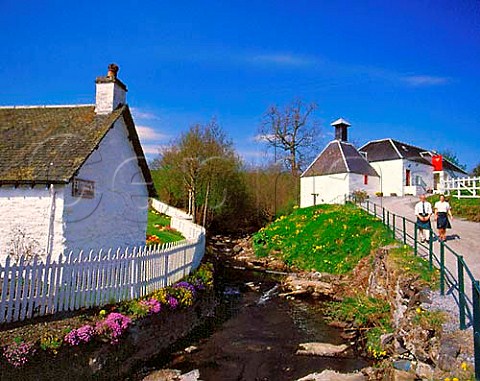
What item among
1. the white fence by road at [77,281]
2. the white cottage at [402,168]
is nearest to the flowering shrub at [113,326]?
the white fence by road at [77,281]

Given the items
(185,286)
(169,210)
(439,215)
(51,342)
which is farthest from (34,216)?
(169,210)

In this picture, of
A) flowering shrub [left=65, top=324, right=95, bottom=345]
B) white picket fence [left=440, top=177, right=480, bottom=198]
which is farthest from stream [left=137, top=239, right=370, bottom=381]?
white picket fence [left=440, top=177, right=480, bottom=198]

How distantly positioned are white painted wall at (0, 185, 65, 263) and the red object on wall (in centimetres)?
3805

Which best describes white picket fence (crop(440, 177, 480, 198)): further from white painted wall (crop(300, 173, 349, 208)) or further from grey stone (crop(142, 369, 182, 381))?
grey stone (crop(142, 369, 182, 381))

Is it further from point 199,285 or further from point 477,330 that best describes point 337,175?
point 477,330

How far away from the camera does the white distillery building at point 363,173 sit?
34688mm

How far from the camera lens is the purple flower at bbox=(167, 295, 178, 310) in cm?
1009

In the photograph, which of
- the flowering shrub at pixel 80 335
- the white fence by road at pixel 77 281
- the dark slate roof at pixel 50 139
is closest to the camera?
Result: the flowering shrub at pixel 80 335

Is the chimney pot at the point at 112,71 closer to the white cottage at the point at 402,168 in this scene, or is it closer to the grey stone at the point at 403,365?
the grey stone at the point at 403,365

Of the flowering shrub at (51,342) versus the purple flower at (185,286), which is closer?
the flowering shrub at (51,342)

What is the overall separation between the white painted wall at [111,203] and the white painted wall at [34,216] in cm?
24

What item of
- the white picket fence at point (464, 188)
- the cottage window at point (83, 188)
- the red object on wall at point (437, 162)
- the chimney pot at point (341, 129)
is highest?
the chimney pot at point (341, 129)

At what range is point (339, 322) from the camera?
11.8m

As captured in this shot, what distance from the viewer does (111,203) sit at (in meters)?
12.9
